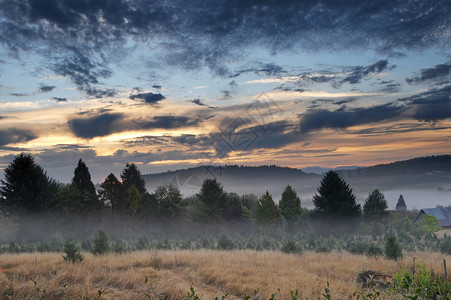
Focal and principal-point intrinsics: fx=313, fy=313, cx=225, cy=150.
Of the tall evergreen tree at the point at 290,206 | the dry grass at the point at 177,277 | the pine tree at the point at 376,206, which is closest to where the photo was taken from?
the dry grass at the point at 177,277

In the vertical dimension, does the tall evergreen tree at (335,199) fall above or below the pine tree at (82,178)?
below

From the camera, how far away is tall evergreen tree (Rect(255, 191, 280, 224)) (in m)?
50.8

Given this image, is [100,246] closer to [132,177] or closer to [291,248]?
[291,248]

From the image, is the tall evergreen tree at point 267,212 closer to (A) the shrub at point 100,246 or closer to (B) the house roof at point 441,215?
(B) the house roof at point 441,215

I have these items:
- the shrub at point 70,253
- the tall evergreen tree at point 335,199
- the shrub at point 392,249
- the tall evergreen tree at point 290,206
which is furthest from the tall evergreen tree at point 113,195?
the shrub at point 392,249

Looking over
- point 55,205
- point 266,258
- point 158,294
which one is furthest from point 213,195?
point 158,294

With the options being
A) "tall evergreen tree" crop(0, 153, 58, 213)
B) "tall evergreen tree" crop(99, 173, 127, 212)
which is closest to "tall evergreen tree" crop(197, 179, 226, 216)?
"tall evergreen tree" crop(99, 173, 127, 212)

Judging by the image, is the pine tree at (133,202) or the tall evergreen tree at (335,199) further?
the pine tree at (133,202)

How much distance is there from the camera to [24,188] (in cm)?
4344

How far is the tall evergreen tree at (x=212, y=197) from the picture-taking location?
52.0 m

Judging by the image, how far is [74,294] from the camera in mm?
8453

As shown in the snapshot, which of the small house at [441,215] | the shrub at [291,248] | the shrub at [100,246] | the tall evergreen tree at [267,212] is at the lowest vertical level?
the small house at [441,215]

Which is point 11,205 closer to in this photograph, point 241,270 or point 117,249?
point 117,249

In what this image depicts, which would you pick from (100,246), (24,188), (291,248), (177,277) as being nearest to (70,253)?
(100,246)
